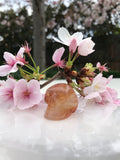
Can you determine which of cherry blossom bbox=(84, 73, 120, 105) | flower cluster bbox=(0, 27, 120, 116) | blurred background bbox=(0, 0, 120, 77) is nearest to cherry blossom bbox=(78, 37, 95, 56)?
flower cluster bbox=(0, 27, 120, 116)

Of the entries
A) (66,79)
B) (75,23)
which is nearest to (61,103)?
(66,79)

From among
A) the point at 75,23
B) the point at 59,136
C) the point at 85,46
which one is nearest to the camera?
the point at 59,136

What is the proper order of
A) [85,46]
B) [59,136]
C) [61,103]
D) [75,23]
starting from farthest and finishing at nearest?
[75,23]
[85,46]
[61,103]
[59,136]

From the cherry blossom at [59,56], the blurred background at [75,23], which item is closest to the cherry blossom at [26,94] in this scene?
the cherry blossom at [59,56]

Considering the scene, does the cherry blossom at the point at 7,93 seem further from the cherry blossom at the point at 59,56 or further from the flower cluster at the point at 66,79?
the cherry blossom at the point at 59,56

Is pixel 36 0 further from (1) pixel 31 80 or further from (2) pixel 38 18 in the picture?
(1) pixel 31 80

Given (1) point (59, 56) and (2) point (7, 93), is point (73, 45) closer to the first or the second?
(1) point (59, 56)
